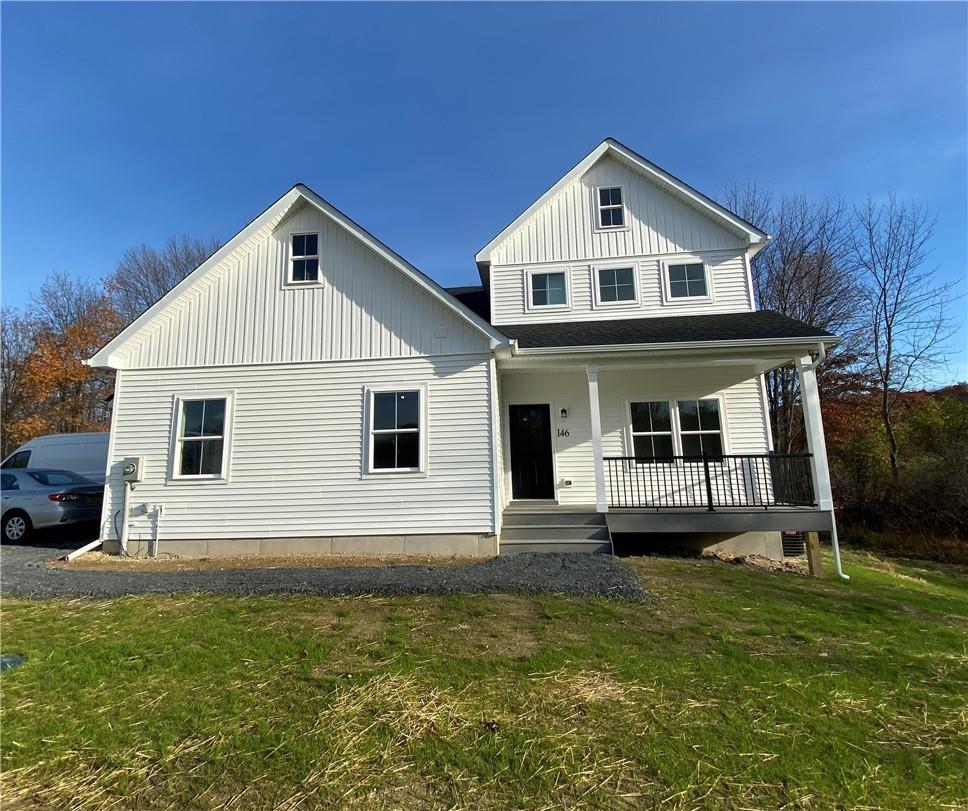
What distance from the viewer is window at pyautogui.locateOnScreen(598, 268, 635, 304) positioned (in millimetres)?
11336

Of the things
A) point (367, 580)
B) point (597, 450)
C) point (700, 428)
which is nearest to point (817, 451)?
point (700, 428)

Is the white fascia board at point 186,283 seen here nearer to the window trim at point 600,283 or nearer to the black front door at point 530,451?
the black front door at point 530,451

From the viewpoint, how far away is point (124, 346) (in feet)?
30.8

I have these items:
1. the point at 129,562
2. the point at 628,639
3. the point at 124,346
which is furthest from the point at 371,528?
the point at 124,346

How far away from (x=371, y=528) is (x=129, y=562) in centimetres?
424

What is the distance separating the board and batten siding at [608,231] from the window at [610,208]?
13 cm

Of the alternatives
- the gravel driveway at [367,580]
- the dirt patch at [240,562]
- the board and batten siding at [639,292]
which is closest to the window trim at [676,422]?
the board and batten siding at [639,292]

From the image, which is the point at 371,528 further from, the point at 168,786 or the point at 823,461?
the point at 823,461

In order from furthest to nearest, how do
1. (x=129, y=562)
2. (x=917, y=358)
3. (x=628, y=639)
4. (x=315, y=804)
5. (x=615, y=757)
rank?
(x=917, y=358) → (x=129, y=562) → (x=628, y=639) → (x=615, y=757) → (x=315, y=804)

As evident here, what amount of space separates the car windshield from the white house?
101 inches

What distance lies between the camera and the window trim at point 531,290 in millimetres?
11430

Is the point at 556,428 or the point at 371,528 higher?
the point at 556,428

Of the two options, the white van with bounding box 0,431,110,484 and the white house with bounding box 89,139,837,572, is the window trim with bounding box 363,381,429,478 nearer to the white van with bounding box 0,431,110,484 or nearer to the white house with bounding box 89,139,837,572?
the white house with bounding box 89,139,837,572

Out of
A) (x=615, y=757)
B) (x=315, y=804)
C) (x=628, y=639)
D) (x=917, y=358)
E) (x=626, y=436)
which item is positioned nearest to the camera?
(x=315, y=804)
